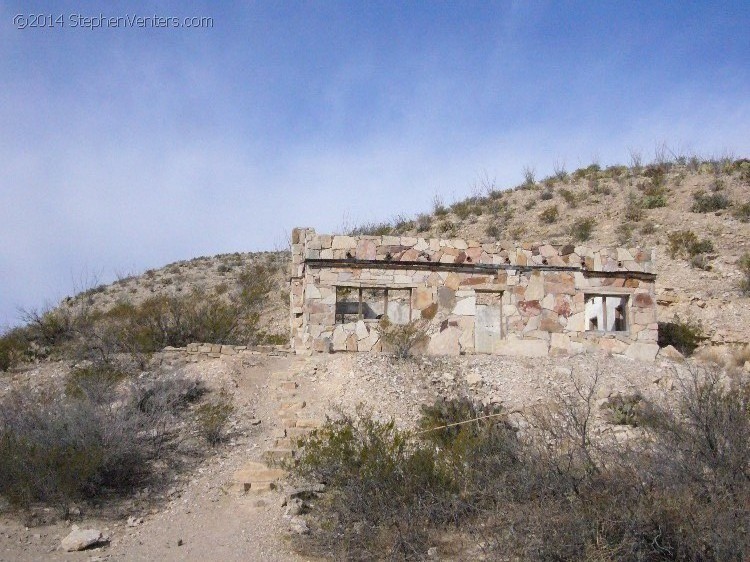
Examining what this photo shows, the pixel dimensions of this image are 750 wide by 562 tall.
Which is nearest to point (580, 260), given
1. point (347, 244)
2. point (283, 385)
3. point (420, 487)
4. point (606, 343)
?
point (606, 343)

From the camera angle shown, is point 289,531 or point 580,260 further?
point 580,260

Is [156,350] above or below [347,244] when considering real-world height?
below

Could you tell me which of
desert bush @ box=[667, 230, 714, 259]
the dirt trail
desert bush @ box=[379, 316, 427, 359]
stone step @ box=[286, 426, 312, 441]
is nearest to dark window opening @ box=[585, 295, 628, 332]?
desert bush @ box=[379, 316, 427, 359]

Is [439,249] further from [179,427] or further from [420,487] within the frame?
[420,487]

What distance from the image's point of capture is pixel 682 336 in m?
17.2

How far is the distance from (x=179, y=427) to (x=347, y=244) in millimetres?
5798

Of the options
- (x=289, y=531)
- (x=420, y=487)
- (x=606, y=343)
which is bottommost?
(x=289, y=531)

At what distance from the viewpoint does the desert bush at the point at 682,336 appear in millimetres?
17078

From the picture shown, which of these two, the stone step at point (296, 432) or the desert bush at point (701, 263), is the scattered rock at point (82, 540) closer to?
the stone step at point (296, 432)

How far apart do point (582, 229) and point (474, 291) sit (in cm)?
1152

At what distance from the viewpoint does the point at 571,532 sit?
6.10 meters

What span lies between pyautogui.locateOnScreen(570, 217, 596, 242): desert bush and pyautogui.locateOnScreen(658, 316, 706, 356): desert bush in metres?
7.50

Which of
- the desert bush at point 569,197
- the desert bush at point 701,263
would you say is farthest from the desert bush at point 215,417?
the desert bush at point 569,197

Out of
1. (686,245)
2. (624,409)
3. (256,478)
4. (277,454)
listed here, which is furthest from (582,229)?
(256,478)
